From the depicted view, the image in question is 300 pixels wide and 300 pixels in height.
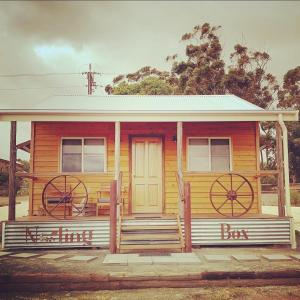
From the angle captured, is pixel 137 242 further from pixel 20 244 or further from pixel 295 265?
pixel 295 265

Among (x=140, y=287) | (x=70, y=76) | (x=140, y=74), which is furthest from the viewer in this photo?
(x=70, y=76)

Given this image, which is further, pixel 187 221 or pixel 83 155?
pixel 83 155

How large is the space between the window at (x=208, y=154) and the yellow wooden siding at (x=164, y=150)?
19 cm

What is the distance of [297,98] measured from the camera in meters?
33.8

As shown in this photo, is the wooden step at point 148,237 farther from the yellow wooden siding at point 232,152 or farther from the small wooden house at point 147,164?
the yellow wooden siding at point 232,152

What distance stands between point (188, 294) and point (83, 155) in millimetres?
6516

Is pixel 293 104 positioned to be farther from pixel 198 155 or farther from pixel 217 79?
pixel 198 155

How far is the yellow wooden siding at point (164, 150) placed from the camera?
11.3m

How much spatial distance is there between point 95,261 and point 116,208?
154 centimetres

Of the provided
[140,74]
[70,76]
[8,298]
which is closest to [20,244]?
[8,298]

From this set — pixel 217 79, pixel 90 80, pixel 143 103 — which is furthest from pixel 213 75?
pixel 143 103

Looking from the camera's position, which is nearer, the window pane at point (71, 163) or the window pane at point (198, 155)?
the window pane at point (71, 163)

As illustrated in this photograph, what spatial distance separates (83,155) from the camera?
37.4 ft

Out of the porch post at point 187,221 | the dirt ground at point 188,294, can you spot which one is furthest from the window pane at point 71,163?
the dirt ground at point 188,294
